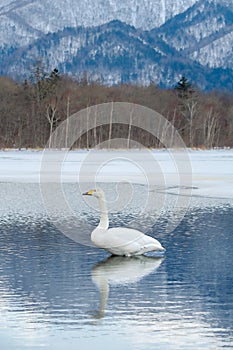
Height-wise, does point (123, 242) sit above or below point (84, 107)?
below

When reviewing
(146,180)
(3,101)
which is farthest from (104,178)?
(3,101)

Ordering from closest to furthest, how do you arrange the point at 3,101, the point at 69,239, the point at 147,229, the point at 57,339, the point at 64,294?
the point at 57,339, the point at 64,294, the point at 69,239, the point at 147,229, the point at 3,101

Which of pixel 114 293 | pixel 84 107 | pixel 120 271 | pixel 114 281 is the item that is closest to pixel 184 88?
pixel 84 107

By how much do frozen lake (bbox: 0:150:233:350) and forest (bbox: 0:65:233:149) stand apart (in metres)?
57.8

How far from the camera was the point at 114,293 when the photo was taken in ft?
27.8

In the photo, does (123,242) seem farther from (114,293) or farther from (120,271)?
(114,293)

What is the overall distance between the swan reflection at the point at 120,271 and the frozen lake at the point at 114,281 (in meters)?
0.01

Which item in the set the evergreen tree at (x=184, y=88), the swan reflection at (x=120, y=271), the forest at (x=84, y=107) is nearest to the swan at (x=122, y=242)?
the swan reflection at (x=120, y=271)

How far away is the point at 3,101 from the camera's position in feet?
278

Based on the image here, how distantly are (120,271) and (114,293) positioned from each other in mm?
1301

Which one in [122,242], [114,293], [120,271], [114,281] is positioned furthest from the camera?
[122,242]

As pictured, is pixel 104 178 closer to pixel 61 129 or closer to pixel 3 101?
pixel 61 129

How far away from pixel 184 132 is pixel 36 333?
275 feet

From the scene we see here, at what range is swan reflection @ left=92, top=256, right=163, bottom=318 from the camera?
9.01 m
